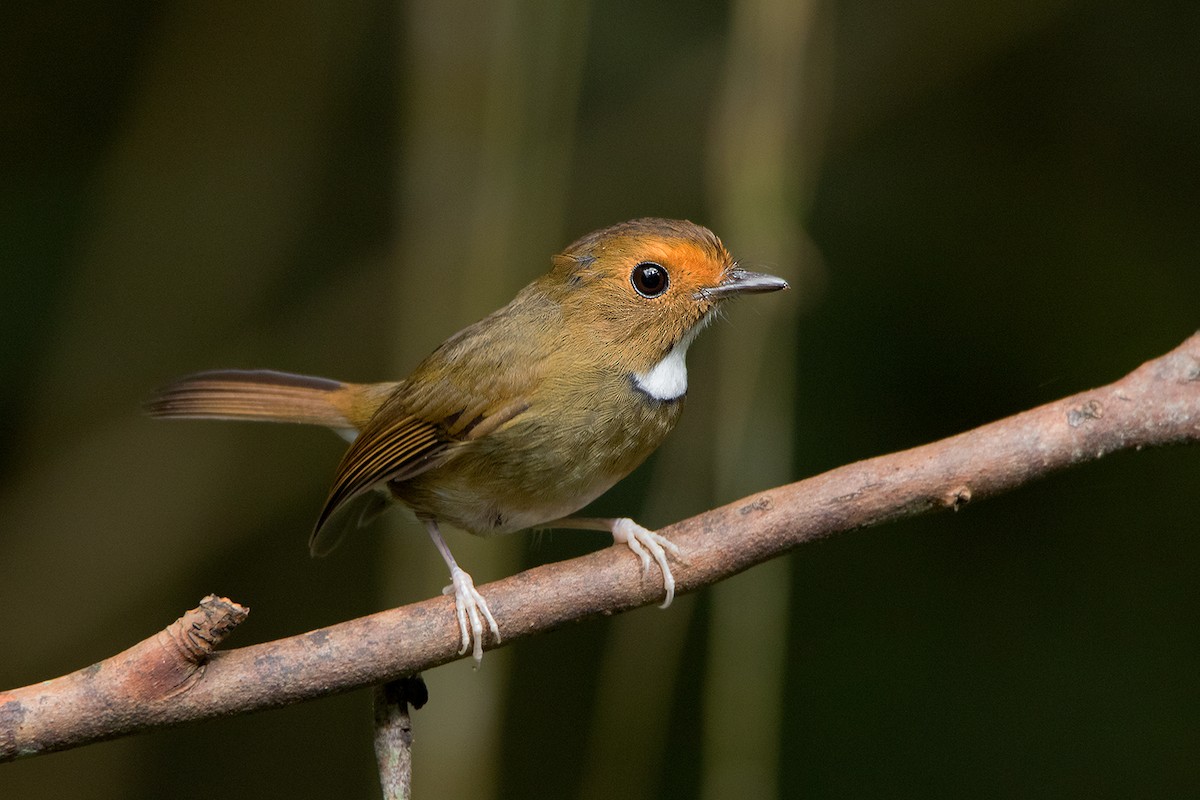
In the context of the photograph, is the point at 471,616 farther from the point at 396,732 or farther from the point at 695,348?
the point at 695,348

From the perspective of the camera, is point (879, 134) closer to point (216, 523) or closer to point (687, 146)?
point (687, 146)

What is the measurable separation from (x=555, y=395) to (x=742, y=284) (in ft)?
1.77

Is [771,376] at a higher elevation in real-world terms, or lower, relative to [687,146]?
lower

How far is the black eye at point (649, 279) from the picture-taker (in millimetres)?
3076

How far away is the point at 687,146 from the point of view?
511 cm

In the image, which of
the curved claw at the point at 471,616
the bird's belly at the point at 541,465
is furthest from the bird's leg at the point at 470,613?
the bird's belly at the point at 541,465

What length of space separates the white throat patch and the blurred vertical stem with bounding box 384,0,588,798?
2.43 ft

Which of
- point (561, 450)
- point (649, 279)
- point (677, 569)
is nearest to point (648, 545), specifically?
point (677, 569)

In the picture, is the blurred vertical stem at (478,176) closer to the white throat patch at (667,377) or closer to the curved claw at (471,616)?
the white throat patch at (667,377)

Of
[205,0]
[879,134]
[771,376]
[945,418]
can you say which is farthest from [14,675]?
[879,134]

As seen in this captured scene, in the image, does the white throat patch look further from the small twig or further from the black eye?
the small twig

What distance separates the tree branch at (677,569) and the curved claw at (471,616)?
0.03 meters

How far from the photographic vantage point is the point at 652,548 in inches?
101

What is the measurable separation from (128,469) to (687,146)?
251 centimetres
